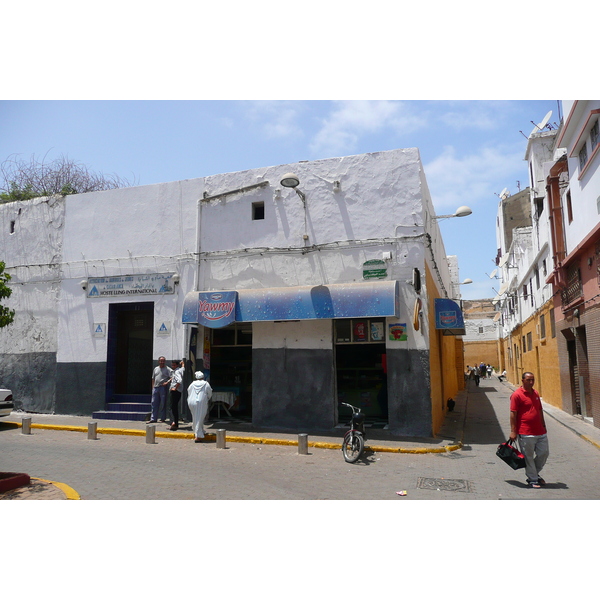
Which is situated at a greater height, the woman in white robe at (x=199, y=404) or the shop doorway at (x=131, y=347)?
the shop doorway at (x=131, y=347)

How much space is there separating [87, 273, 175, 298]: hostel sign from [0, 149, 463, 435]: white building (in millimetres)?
37

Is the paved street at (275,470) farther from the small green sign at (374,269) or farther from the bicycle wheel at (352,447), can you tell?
the small green sign at (374,269)

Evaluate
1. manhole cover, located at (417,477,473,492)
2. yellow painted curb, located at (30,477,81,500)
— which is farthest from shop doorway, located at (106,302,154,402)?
manhole cover, located at (417,477,473,492)

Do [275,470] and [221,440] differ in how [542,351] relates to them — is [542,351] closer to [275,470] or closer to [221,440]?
[221,440]

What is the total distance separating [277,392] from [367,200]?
5.45 metres

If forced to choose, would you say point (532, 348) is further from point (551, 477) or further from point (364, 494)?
point (364, 494)

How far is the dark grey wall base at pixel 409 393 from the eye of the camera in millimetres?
11141

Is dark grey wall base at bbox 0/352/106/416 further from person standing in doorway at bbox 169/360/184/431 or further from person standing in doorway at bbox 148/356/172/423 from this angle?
person standing in doorway at bbox 169/360/184/431

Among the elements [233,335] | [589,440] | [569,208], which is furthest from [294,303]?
[569,208]

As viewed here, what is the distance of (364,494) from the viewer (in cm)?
705

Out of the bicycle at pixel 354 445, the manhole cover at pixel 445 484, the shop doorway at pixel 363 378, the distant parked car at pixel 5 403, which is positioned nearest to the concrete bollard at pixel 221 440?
the bicycle at pixel 354 445

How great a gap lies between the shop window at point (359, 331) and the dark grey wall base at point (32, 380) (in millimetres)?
8963
